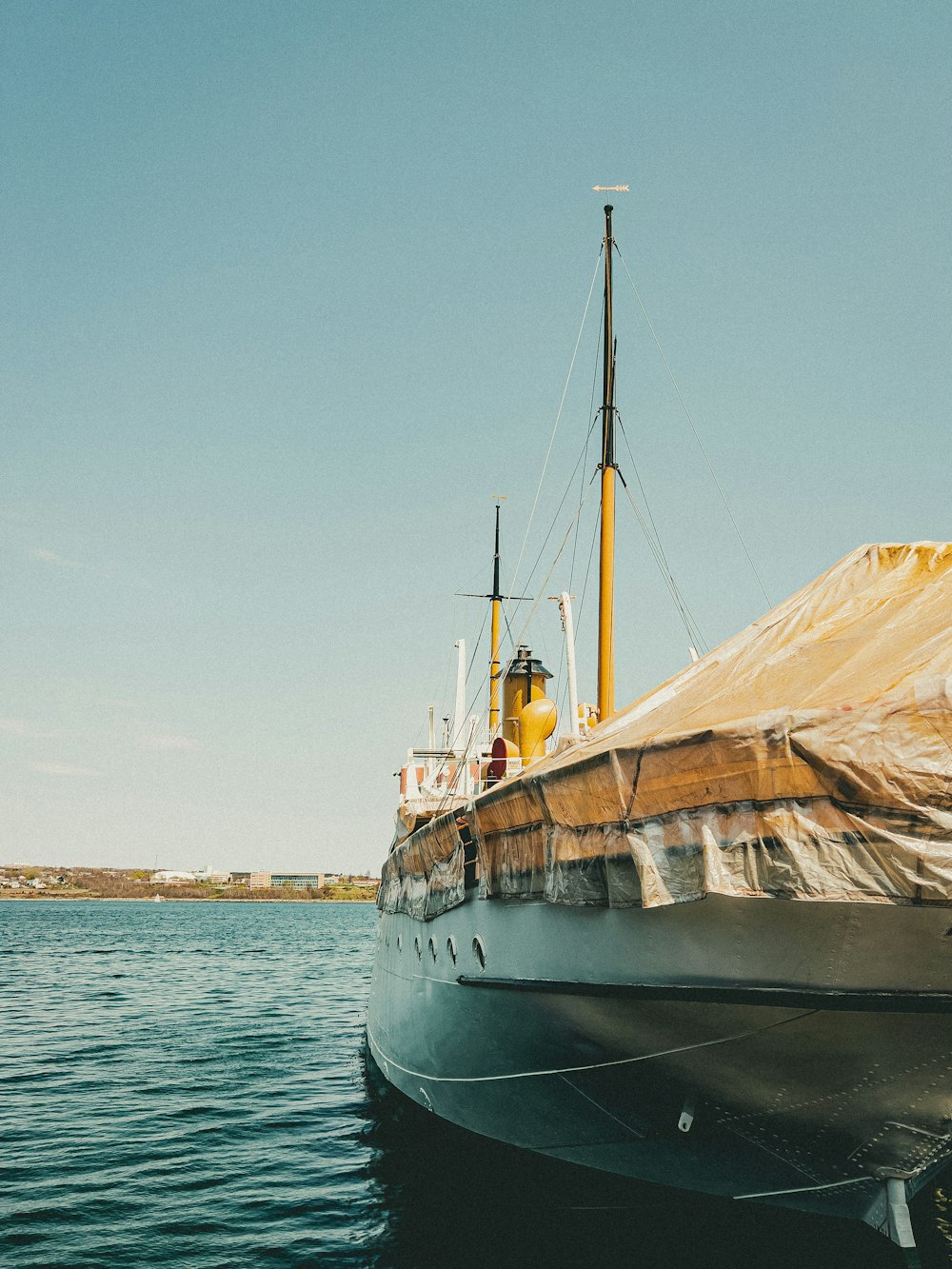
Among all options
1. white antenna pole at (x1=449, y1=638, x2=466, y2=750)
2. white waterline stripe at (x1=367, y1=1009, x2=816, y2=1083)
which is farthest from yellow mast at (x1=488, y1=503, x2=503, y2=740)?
white waterline stripe at (x1=367, y1=1009, x2=816, y2=1083)

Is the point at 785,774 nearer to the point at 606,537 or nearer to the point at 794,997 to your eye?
the point at 794,997

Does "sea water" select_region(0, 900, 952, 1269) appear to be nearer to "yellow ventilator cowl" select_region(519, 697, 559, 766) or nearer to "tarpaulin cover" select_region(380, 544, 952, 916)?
"tarpaulin cover" select_region(380, 544, 952, 916)

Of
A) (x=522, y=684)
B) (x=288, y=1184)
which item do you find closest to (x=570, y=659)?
(x=522, y=684)

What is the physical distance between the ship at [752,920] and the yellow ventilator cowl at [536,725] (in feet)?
19.2

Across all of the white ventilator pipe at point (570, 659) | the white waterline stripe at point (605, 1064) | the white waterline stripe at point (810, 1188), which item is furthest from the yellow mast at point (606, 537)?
the white waterline stripe at point (810, 1188)

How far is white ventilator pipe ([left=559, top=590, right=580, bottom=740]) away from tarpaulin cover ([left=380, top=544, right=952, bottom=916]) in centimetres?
829

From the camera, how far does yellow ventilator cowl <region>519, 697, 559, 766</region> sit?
47.6 feet

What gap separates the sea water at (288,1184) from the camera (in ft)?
25.2

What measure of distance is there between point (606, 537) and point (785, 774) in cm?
1049

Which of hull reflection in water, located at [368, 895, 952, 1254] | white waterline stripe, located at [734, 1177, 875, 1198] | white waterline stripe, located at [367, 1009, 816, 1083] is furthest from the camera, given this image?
white waterline stripe, located at [734, 1177, 875, 1198]

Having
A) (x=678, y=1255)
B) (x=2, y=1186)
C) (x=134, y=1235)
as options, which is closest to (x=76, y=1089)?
(x=2, y=1186)

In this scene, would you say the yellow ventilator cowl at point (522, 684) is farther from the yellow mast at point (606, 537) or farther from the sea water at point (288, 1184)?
the sea water at point (288, 1184)

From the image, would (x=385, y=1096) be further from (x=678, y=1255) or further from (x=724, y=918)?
(x=724, y=918)

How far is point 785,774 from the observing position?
5.11 m
